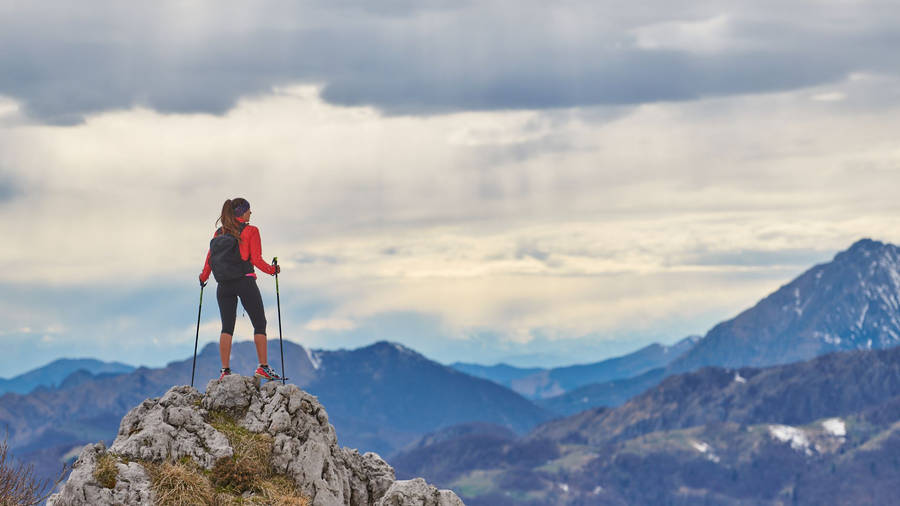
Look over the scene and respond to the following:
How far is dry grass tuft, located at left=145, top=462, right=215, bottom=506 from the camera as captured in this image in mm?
42562

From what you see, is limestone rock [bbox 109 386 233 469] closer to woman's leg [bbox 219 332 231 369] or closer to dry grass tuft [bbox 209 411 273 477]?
dry grass tuft [bbox 209 411 273 477]

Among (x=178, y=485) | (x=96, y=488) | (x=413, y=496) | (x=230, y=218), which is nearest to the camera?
(x=96, y=488)

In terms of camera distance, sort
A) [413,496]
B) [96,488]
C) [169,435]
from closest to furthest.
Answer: [96,488] < [413,496] < [169,435]

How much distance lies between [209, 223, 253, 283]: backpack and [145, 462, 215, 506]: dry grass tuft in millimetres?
9802

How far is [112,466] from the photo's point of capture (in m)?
43.0

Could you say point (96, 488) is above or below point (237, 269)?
below

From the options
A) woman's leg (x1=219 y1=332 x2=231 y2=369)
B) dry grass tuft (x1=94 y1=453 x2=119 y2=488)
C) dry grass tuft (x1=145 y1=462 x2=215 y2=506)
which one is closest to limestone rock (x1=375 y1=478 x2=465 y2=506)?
dry grass tuft (x1=145 y1=462 x2=215 y2=506)

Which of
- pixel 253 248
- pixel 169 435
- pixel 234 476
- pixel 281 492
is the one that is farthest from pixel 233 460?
pixel 253 248

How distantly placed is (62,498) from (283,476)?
8560mm

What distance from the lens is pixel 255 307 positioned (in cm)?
5162

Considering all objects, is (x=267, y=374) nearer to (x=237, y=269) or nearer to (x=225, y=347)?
(x=225, y=347)

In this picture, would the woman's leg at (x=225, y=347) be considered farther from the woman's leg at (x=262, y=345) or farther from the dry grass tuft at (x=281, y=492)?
the dry grass tuft at (x=281, y=492)

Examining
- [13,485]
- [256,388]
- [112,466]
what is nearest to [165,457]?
[112,466]

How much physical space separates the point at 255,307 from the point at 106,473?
1136 centimetres
